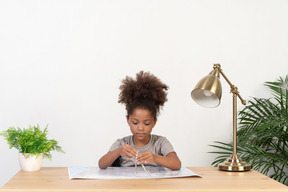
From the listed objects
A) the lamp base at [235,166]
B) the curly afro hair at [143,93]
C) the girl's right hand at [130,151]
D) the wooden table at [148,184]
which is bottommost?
the wooden table at [148,184]

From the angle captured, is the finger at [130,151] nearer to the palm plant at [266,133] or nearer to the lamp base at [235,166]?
Answer: the lamp base at [235,166]

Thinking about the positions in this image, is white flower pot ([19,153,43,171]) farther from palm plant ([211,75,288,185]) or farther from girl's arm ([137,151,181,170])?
palm plant ([211,75,288,185])

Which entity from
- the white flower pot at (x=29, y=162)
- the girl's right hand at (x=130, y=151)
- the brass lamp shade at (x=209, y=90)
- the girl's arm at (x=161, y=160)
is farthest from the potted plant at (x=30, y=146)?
the brass lamp shade at (x=209, y=90)

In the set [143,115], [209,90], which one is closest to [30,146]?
[143,115]

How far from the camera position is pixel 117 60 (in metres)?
4.04

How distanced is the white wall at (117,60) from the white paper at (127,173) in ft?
5.62

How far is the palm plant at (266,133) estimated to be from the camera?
3.43 metres

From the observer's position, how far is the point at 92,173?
2.20m

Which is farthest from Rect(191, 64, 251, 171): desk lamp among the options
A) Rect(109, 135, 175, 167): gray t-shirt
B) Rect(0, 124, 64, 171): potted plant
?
Rect(0, 124, 64, 171): potted plant

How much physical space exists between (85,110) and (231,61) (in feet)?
4.87

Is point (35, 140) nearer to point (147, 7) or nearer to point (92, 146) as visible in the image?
point (92, 146)

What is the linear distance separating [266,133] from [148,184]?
1.95 metres

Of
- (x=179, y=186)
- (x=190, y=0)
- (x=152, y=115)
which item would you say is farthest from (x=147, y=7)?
(x=179, y=186)

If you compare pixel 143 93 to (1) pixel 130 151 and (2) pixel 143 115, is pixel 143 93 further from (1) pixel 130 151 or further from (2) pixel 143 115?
(1) pixel 130 151
